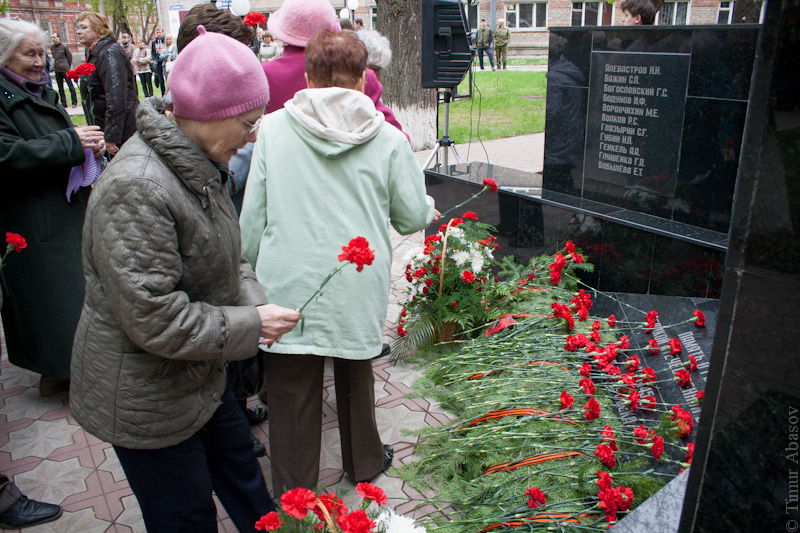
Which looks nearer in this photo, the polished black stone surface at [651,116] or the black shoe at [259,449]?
the black shoe at [259,449]

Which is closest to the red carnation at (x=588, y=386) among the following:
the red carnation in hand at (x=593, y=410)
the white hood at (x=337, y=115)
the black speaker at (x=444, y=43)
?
the red carnation in hand at (x=593, y=410)

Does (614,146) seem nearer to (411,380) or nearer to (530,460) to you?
(411,380)

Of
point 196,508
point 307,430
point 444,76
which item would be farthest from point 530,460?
point 444,76

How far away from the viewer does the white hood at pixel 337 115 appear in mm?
2102

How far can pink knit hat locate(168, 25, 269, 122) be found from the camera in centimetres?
150

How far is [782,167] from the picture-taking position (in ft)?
3.37

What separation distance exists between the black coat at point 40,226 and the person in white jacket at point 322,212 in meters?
1.30

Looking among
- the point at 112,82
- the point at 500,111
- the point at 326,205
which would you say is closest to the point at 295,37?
the point at 326,205

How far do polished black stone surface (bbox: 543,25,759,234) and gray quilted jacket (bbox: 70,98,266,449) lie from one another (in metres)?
3.22

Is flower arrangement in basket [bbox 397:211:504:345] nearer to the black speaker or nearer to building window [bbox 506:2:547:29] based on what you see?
the black speaker

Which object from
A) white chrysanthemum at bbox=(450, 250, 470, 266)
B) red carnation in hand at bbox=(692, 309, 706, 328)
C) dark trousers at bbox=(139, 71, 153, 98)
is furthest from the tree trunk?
dark trousers at bbox=(139, 71, 153, 98)

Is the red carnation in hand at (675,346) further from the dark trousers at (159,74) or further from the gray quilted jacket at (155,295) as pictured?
the dark trousers at (159,74)

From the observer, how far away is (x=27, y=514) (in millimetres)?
2434

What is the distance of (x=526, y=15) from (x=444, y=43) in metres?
34.9
